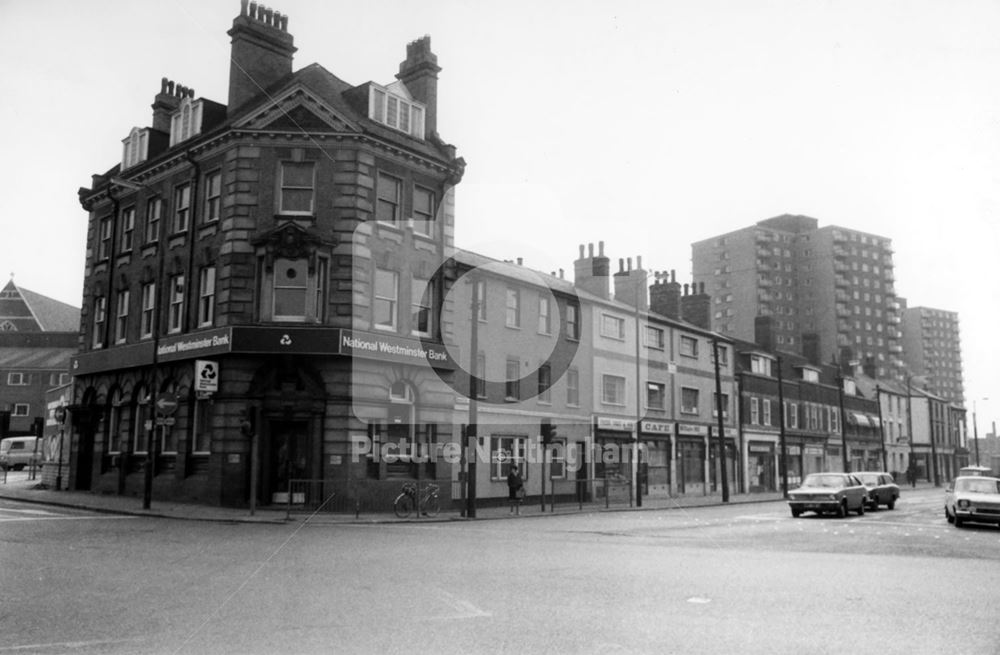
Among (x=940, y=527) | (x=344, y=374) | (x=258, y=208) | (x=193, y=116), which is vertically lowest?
(x=940, y=527)

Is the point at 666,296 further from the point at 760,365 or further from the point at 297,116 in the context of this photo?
the point at 297,116

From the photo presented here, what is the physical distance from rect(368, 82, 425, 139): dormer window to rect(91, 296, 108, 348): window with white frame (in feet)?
44.2

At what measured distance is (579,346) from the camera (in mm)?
37875

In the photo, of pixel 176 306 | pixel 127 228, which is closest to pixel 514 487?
pixel 176 306

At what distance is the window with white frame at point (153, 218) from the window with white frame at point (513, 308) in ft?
44.7

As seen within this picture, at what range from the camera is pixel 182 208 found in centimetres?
2922

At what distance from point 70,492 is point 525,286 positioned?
19.3m

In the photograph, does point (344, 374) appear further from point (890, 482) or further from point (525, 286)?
point (890, 482)

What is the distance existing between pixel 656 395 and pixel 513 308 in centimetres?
1270

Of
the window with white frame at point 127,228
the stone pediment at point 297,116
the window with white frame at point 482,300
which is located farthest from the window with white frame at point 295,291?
the window with white frame at point 127,228

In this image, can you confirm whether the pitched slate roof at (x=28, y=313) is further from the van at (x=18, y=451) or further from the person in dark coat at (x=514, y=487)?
the person in dark coat at (x=514, y=487)

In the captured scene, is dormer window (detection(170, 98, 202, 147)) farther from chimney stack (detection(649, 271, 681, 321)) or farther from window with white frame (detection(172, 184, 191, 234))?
chimney stack (detection(649, 271, 681, 321))

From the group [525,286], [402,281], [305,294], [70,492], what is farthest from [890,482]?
[70,492]

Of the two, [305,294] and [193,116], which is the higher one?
[193,116]
